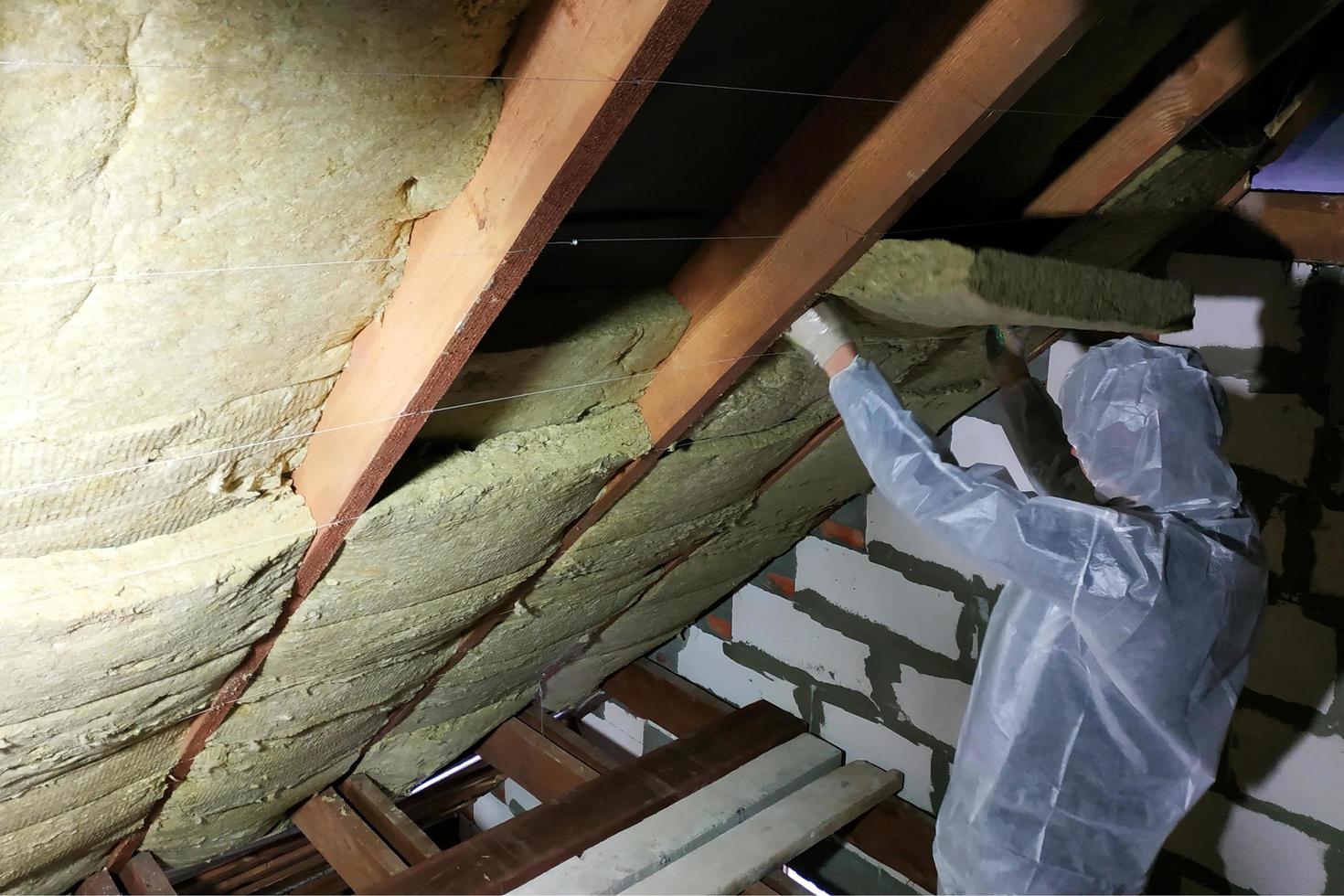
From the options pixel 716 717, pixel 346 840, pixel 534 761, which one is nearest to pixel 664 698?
pixel 716 717

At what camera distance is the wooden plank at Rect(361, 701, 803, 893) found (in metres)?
2.29

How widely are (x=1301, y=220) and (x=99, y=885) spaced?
357 cm

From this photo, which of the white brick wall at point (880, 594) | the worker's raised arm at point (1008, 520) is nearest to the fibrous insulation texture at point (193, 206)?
the worker's raised arm at point (1008, 520)

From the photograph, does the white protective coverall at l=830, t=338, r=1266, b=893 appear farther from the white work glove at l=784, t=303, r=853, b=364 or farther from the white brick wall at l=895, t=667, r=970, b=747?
the white brick wall at l=895, t=667, r=970, b=747

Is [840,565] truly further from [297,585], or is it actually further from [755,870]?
[297,585]

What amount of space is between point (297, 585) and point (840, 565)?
1878 mm

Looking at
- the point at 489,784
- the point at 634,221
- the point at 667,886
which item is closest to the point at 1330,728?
the point at 667,886

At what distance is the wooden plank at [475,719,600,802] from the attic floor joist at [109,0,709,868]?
6.48 ft

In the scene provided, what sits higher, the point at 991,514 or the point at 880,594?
the point at 880,594

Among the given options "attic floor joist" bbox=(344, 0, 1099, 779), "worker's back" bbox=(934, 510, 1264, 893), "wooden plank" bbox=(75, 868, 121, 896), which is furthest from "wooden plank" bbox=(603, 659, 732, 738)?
"attic floor joist" bbox=(344, 0, 1099, 779)

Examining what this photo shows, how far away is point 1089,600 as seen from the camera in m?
1.37

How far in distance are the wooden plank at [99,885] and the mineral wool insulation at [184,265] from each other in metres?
1.58

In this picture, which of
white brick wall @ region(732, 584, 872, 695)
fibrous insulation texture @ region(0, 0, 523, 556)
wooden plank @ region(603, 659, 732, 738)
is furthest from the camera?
wooden plank @ region(603, 659, 732, 738)

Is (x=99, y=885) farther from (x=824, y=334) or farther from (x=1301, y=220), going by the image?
(x=1301, y=220)
